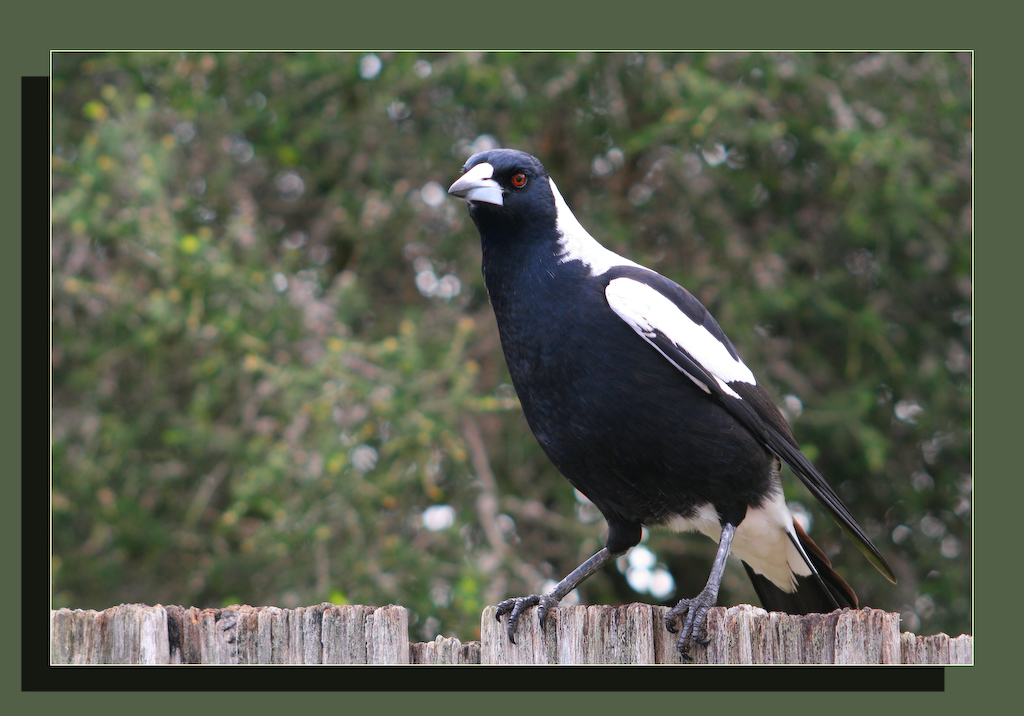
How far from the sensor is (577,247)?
11.0 feet

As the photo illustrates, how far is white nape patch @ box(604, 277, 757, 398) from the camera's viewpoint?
3053 millimetres

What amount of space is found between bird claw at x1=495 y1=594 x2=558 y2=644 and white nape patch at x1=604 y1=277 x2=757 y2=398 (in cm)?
86

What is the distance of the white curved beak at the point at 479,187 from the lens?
10.6 ft

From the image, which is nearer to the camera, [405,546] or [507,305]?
[507,305]

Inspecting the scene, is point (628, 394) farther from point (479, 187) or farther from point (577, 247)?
point (479, 187)

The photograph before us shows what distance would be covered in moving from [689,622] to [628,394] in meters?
0.71

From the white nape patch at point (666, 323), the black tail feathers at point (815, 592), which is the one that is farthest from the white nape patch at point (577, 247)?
Answer: the black tail feathers at point (815, 592)

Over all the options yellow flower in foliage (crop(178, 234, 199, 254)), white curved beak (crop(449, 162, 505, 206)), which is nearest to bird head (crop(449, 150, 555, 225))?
white curved beak (crop(449, 162, 505, 206))

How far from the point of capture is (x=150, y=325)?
17.0 feet

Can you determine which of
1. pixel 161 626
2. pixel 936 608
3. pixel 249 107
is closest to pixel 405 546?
pixel 161 626

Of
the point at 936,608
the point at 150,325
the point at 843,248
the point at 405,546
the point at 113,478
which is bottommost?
the point at 936,608

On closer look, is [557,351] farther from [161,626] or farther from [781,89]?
[781,89]

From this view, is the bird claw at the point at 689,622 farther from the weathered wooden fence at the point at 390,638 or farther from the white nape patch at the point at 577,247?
the white nape patch at the point at 577,247

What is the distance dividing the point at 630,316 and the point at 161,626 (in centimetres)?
166
